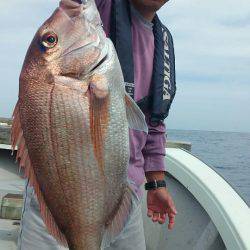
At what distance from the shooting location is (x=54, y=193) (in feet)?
6.65

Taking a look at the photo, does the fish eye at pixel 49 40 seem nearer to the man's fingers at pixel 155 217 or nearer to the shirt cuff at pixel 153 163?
the shirt cuff at pixel 153 163

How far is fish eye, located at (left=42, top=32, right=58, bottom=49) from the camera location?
78.6 inches

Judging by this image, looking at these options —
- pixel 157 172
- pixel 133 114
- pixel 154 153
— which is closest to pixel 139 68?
pixel 154 153

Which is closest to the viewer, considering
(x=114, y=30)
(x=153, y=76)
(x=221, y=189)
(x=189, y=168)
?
(x=114, y=30)

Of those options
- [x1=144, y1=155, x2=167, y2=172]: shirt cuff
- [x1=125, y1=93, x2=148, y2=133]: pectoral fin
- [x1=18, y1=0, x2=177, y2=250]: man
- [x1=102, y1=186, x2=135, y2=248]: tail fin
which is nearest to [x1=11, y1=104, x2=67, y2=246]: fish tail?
[x1=102, y1=186, x2=135, y2=248]: tail fin

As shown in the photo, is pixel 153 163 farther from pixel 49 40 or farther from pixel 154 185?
pixel 49 40

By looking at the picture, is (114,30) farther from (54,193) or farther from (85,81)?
(54,193)

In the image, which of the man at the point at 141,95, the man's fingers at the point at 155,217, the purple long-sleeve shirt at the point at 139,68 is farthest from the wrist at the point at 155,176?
the man's fingers at the point at 155,217

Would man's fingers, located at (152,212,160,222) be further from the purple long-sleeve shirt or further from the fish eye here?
the fish eye

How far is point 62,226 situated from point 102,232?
0.18 m

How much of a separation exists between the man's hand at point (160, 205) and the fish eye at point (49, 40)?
1422mm

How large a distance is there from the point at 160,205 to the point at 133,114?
1.16 m

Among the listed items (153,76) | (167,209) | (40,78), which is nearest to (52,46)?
(40,78)

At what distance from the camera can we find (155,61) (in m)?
2.99
